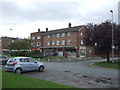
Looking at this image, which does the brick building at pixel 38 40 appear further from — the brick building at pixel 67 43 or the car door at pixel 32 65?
the car door at pixel 32 65

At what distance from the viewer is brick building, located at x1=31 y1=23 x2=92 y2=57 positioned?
1797 inches

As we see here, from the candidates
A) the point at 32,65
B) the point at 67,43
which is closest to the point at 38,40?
the point at 67,43

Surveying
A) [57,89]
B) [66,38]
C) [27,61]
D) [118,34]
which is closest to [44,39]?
[66,38]

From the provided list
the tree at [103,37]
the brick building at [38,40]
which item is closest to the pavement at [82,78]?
the tree at [103,37]

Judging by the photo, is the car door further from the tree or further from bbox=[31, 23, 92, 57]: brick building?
bbox=[31, 23, 92, 57]: brick building

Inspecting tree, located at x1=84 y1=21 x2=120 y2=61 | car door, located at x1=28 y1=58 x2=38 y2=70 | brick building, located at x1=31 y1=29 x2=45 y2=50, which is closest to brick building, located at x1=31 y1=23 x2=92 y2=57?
brick building, located at x1=31 y1=29 x2=45 y2=50

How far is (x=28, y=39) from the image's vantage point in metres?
52.8

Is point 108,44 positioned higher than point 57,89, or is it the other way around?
point 108,44

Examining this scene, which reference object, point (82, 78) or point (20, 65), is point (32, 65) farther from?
point (82, 78)

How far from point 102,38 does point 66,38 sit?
24870 millimetres

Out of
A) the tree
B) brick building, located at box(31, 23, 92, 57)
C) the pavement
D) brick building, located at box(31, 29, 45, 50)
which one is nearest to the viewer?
the pavement

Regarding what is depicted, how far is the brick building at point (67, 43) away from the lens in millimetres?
45656

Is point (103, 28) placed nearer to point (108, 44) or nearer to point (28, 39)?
point (108, 44)

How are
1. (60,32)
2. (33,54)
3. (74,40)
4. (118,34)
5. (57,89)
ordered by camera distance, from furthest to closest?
1. (60,32)
2. (74,40)
3. (33,54)
4. (118,34)
5. (57,89)
